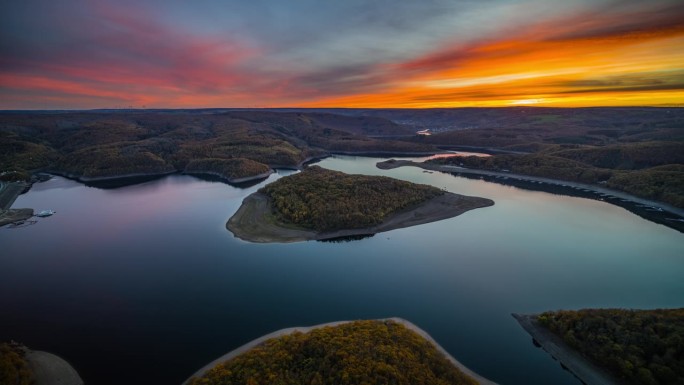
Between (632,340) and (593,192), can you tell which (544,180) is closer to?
(593,192)

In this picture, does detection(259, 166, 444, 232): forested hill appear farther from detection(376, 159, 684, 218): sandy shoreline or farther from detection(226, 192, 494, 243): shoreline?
detection(376, 159, 684, 218): sandy shoreline

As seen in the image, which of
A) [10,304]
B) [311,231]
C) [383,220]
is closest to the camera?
[10,304]

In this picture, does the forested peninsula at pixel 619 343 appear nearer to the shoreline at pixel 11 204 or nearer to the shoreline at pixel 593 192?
the shoreline at pixel 593 192

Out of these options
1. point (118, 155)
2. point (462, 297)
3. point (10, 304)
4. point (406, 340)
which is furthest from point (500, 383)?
point (118, 155)

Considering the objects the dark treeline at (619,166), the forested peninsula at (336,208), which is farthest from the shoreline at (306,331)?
the dark treeline at (619,166)

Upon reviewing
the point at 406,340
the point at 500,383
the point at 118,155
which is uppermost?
the point at 118,155

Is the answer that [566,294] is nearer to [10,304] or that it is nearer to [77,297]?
[77,297]
